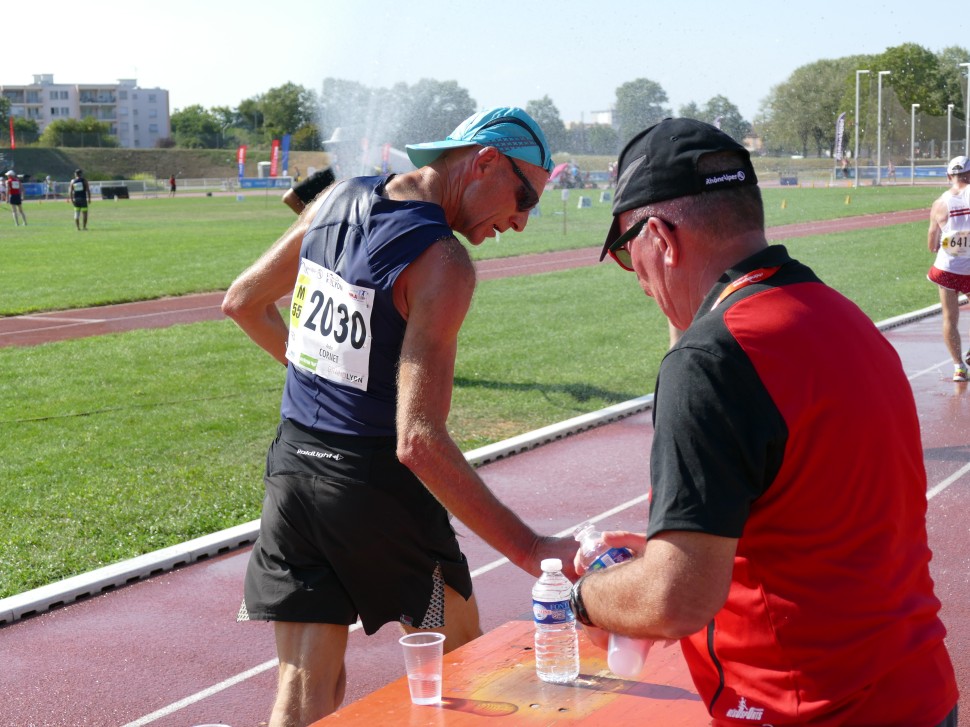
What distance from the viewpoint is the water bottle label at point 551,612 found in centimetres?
290

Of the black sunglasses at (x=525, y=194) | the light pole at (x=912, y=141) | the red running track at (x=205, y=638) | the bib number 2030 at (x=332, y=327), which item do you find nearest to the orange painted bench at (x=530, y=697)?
the bib number 2030 at (x=332, y=327)

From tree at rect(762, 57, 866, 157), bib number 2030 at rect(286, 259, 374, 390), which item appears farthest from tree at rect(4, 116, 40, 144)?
bib number 2030 at rect(286, 259, 374, 390)

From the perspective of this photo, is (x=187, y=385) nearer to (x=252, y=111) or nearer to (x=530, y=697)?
(x=530, y=697)

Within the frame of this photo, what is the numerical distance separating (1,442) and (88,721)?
224 inches

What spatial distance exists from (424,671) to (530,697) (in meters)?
0.28

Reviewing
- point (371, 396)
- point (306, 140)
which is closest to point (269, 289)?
point (371, 396)

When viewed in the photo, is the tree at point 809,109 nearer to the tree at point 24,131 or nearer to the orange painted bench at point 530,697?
the orange painted bench at point 530,697

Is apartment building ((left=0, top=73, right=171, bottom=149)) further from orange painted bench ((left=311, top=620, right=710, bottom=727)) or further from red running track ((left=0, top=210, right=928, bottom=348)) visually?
orange painted bench ((left=311, top=620, right=710, bottom=727))

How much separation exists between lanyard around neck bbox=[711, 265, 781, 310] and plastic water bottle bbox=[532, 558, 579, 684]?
111 cm

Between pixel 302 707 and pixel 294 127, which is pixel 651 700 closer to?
pixel 302 707

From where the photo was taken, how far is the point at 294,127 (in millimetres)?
135500

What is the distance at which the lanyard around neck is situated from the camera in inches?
75.6

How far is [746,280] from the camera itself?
1927mm

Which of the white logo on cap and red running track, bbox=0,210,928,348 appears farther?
red running track, bbox=0,210,928,348
